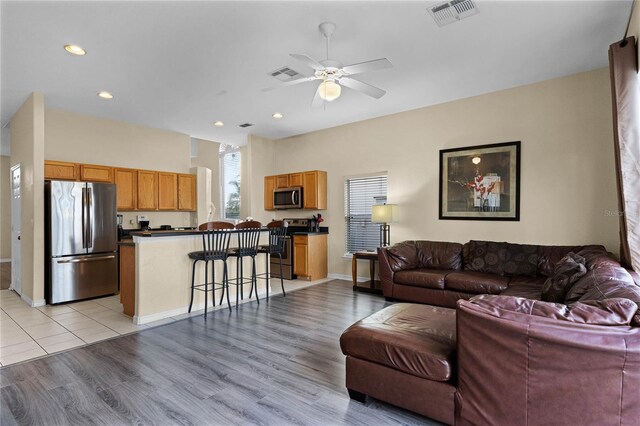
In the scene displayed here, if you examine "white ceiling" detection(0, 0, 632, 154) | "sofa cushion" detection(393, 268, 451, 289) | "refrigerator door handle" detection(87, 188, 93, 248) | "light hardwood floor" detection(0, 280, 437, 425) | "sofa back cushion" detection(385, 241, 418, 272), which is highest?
"white ceiling" detection(0, 0, 632, 154)

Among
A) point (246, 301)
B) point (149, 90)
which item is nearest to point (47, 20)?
point (149, 90)

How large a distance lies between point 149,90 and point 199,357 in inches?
143

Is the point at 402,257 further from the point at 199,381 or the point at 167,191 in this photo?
the point at 167,191

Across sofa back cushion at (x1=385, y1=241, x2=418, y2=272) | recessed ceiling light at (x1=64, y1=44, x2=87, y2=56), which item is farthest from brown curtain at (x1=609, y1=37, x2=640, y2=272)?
recessed ceiling light at (x1=64, y1=44, x2=87, y2=56)

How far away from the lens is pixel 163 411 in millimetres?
2129

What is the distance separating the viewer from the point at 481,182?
15.8 feet

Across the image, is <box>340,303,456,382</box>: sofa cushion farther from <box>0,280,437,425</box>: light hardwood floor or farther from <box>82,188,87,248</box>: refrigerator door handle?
<box>82,188,87,248</box>: refrigerator door handle

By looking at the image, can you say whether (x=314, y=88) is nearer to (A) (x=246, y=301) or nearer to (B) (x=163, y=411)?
(A) (x=246, y=301)

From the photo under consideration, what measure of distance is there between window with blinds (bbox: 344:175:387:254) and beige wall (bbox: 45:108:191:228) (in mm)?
3511

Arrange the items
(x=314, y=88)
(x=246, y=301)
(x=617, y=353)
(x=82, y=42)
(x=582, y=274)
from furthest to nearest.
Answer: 1. (x=246, y=301)
2. (x=314, y=88)
3. (x=82, y=42)
4. (x=582, y=274)
5. (x=617, y=353)

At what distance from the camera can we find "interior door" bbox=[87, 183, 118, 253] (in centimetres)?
503

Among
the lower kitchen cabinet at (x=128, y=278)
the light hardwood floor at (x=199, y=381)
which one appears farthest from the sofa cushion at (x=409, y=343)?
the lower kitchen cabinet at (x=128, y=278)

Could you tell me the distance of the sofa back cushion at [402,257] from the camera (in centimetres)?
478

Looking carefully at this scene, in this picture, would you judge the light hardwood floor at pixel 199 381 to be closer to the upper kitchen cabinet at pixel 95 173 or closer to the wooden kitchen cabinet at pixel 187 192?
the upper kitchen cabinet at pixel 95 173
